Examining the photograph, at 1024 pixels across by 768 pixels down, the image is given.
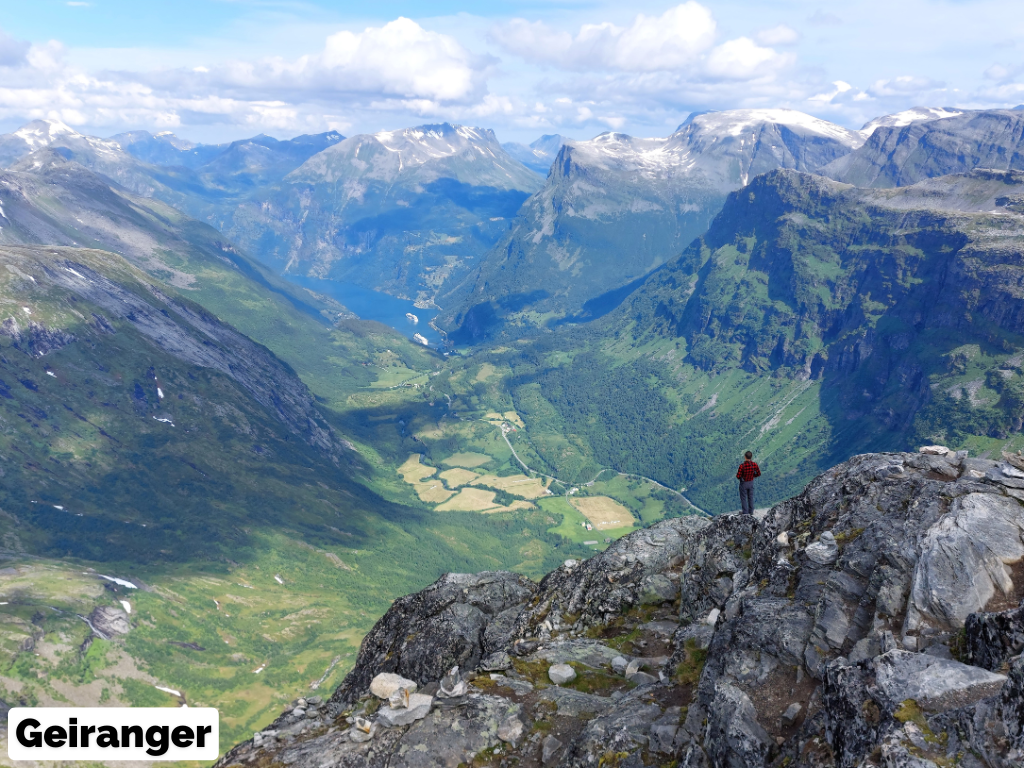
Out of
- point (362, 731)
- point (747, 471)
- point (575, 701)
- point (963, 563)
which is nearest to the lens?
point (963, 563)

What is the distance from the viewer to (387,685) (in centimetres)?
3931

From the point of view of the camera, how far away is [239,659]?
19600 centimetres

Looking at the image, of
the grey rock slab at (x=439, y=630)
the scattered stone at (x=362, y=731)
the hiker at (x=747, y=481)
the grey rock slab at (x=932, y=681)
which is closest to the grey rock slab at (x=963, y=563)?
the grey rock slab at (x=932, y=681)

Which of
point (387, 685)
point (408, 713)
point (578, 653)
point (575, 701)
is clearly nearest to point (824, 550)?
point (575, 701)

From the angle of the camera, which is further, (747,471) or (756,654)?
(747,471)

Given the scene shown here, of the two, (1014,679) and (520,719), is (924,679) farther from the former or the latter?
(520,719)

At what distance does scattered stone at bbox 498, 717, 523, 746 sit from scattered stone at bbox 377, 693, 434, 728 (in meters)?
4.27

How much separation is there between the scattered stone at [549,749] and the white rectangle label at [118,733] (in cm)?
2211

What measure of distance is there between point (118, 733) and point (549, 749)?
30.5m

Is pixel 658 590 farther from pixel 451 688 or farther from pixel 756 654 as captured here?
pixel 756 654

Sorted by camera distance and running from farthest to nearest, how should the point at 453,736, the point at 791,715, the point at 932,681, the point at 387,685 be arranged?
the point at 387,685
the point at 453,736
the point at 791,715
the point at 932,681

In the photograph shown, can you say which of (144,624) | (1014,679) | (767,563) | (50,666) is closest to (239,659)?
(144,624)

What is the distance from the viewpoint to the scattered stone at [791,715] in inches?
961

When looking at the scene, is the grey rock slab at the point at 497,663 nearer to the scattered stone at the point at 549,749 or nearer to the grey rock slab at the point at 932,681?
the scattered stone at the point at 549,749
